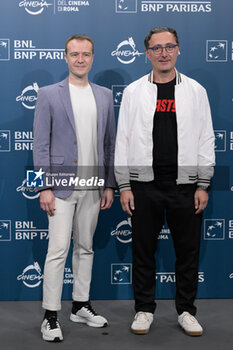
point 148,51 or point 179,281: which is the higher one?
point 148,51

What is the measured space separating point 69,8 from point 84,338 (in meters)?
2.31

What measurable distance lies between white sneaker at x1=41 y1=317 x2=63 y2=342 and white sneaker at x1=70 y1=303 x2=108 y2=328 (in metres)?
0.25

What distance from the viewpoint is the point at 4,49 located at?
351 centimetres

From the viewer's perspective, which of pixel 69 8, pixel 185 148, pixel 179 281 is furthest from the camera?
pixel 69 8

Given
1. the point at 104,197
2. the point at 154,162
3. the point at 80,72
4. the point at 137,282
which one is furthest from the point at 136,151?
the point at 137,282

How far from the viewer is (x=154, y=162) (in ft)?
9.72

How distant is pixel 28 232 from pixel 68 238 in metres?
0.74

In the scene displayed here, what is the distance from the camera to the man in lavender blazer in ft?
9.66

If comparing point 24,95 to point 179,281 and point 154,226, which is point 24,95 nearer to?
point 154,226

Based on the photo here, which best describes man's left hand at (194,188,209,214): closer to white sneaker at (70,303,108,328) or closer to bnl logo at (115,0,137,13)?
white sneaker at (70,303,108,328)

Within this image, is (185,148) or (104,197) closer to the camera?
(185,148)

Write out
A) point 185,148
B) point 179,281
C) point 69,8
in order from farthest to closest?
point 69,8
point 179,281
point 185,148

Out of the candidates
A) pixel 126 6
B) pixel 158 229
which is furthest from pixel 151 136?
pixel 126 6

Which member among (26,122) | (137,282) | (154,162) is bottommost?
(137,282)
